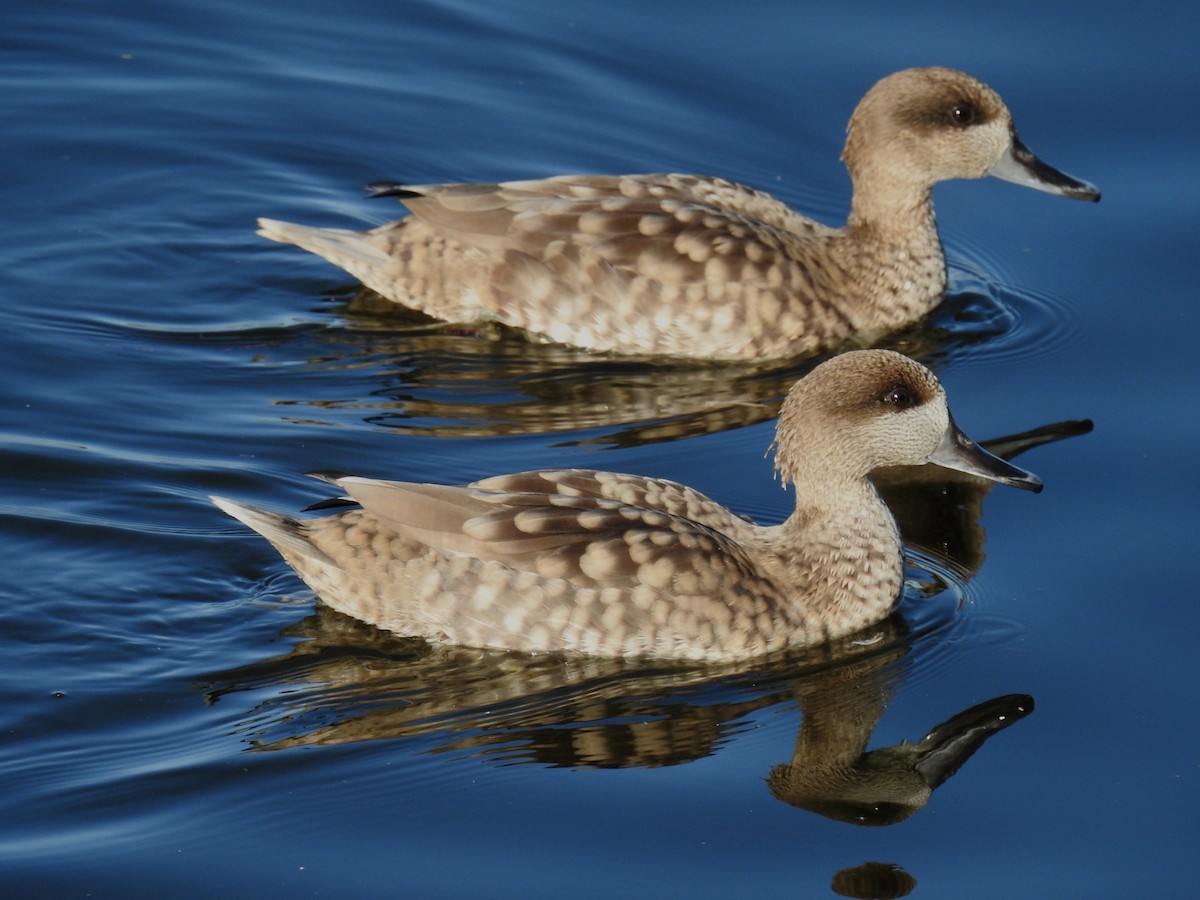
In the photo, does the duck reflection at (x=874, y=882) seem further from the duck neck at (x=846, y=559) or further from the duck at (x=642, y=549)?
the duck neck at (x=846, y=559)

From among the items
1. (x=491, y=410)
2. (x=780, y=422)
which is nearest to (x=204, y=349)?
(x=491, y=410)

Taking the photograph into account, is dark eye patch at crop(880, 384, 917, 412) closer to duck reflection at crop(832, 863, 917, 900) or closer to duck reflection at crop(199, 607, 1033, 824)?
duck reflection at crop(199, 607, 1033, 824)

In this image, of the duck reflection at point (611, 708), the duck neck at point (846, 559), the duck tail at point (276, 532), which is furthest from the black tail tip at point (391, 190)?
the duck neck at point (846, 559)

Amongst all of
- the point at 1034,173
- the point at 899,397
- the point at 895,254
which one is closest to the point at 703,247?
the point at 895,254

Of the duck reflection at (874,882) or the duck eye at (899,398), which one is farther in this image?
the duck eye at (899,398)

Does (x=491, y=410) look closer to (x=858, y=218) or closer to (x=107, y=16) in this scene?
(x=858, y=218)

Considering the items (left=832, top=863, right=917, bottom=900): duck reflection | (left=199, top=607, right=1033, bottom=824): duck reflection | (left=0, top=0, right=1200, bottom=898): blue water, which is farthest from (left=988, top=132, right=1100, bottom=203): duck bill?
(left=832, top=863, right=917, bottom=900): duck reflection

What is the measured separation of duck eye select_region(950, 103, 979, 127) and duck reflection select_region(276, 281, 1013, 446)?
1.04 metres

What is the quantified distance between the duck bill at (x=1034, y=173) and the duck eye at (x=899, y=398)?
3440 millimetres

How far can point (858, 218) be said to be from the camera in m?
11.4

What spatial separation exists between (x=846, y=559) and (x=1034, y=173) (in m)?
3.99

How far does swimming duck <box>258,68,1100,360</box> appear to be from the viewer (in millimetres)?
10656

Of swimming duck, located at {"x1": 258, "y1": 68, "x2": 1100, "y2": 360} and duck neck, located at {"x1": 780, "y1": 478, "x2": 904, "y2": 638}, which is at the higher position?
swimming duck, located at {"x1": 258, "y1": 68, "x2": 1100, "y2": 360}

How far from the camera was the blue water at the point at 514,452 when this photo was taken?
704cm
